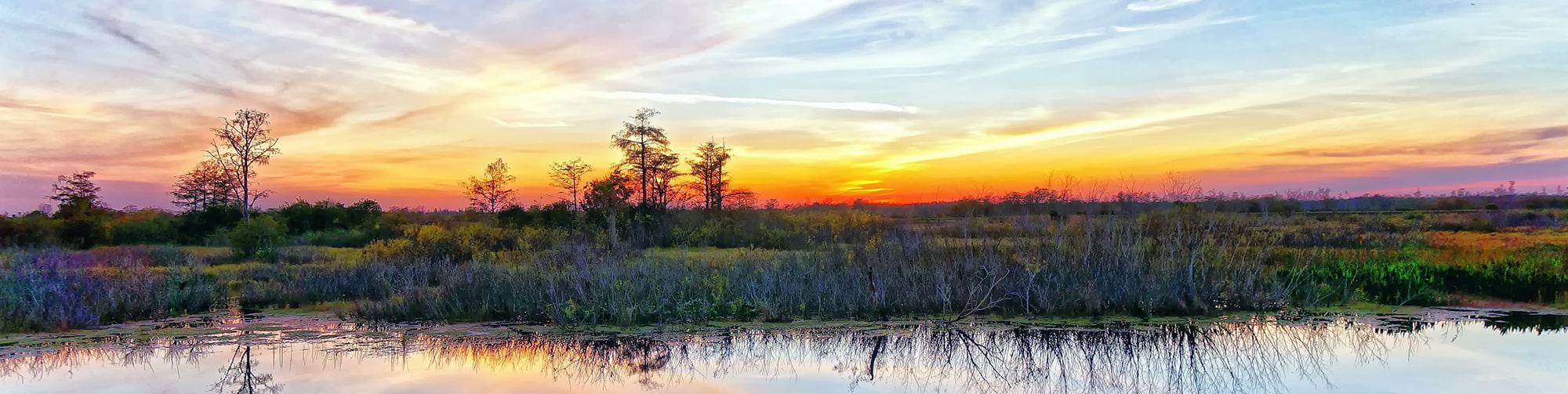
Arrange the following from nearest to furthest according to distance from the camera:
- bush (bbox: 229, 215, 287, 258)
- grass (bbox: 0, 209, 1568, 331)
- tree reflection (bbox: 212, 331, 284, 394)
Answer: tree reflection (bbox: 212, 331, 284, 394)
grass (bbox: 0, 209, 1568, 331)
bush (bbox: 229, 215, 287, 258)

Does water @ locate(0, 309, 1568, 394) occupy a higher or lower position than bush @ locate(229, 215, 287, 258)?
lower

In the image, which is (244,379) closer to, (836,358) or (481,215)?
(836,358)

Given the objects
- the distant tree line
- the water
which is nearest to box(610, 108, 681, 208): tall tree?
the distant tree line

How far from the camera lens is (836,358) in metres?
10.2

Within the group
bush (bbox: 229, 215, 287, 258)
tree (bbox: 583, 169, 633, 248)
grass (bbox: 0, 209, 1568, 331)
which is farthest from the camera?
tree (bbox: 583, 169, 633, 248)

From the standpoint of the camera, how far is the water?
8844 mm

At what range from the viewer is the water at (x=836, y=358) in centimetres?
884

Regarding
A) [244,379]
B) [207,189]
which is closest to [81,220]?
[207,189]

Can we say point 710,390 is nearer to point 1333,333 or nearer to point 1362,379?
point 1362,379

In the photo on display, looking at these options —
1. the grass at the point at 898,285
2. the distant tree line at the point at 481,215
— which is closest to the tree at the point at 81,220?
the distant tree line at the point at 481,215

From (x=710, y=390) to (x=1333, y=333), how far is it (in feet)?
26.8

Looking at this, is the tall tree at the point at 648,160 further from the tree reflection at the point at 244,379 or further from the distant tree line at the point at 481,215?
the tree reflection at the point at 244,379

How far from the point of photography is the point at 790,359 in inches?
400

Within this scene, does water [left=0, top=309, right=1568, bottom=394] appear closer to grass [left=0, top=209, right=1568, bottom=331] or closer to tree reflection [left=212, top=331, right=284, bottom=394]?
tree reflection [left=212, top=331, right=284, bottom=394]
